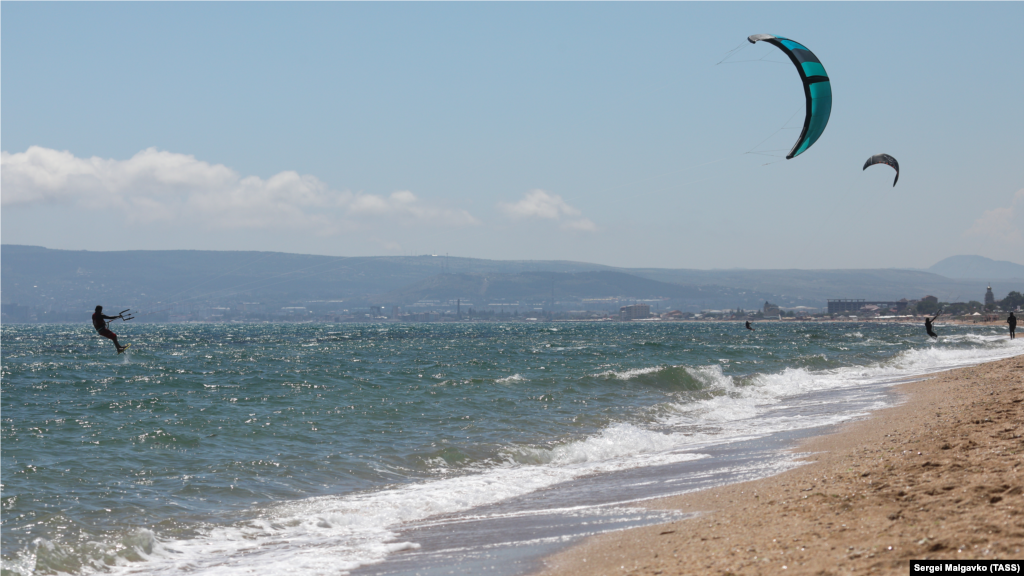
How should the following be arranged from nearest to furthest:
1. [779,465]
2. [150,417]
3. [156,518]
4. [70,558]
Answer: [70,558] → [156,518] → [779,465] → [150,417]

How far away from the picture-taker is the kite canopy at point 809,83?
19.5m

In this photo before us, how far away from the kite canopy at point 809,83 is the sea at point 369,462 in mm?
7007

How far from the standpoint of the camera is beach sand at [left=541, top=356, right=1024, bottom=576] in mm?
5711

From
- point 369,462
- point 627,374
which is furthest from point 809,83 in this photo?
point 369,462

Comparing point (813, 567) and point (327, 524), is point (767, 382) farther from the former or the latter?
point (813, 567)

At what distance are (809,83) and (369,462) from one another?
14.1 metres

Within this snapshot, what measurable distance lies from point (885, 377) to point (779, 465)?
21.6m

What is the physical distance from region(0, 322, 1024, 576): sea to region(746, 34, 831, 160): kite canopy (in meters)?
7.01

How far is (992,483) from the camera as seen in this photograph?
703 centimetres

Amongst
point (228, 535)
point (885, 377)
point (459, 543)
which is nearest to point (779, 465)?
point (459, 543)

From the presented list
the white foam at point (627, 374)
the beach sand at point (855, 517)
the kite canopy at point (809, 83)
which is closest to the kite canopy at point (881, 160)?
the kite canopy at point (809, 83)

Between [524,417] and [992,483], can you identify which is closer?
[992,483]

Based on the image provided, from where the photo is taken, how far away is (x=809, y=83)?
19500 millimetres

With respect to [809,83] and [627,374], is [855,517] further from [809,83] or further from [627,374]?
[627,374]
